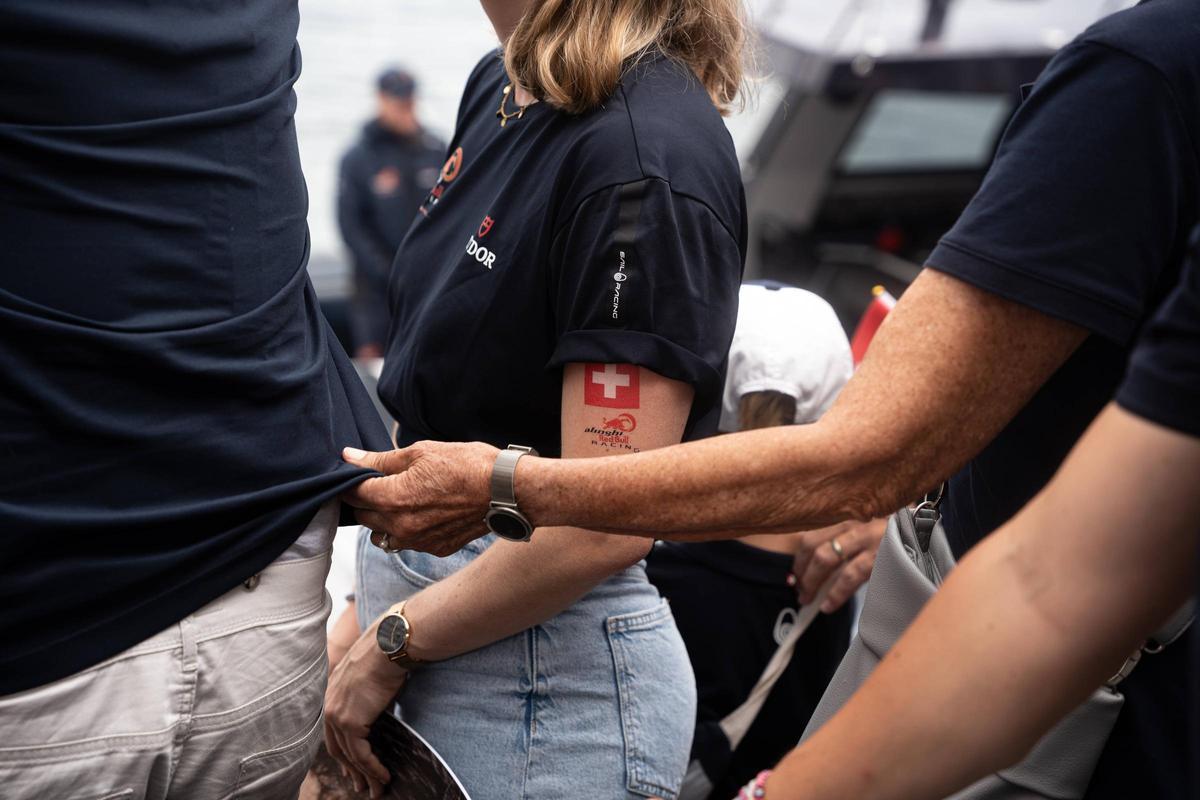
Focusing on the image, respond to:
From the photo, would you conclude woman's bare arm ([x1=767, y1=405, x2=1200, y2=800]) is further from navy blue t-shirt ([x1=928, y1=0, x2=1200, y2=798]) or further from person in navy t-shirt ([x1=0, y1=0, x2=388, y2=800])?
person in navy t-shirt ([x1=0, y1=0, x2=388, y2=800])

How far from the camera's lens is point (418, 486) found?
1.52m

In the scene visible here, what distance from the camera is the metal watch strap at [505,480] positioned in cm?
146

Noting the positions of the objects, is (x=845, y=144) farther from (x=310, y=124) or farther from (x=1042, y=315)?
(x=310, y=124)

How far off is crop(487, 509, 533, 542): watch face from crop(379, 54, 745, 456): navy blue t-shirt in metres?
0.20

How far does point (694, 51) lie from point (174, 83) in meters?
0.73

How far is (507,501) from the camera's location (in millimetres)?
1464

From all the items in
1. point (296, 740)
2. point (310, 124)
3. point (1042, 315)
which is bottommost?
point (310, 124)

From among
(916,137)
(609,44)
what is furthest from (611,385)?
(916,137)

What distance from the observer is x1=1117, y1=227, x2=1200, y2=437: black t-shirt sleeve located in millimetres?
913

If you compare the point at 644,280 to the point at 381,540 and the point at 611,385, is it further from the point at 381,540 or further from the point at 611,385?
the point at 381,540

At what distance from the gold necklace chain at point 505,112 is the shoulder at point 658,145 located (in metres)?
0.17

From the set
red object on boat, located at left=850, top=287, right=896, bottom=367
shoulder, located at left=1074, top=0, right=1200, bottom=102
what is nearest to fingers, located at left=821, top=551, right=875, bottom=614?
red object on boat, located at left=850, top=287, right=896, bottom=367

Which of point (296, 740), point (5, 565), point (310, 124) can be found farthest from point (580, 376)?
point (310, 124)

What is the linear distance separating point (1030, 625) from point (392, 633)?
37.8 inches
